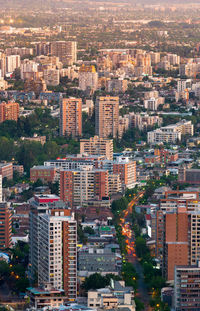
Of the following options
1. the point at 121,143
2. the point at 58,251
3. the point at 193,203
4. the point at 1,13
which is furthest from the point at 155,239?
the point at 1,13

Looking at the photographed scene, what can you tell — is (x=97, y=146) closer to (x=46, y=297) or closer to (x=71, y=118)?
(x=71, y=118)

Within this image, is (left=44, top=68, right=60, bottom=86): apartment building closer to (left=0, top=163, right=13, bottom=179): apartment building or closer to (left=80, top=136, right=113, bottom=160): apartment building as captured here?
(left=80, top=136, right=113, bottom=160): apartment building

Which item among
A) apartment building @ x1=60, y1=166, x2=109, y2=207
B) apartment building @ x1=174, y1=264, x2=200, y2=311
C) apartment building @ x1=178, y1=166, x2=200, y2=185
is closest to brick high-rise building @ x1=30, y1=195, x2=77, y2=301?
apartment building @ x1=174, y1=264, x2=200, y2=311

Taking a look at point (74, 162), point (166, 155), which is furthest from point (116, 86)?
point (74, 162)

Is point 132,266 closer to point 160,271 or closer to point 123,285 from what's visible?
point 160,271

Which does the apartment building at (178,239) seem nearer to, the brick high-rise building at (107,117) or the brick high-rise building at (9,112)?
the brick high-rise building at (107,117)
